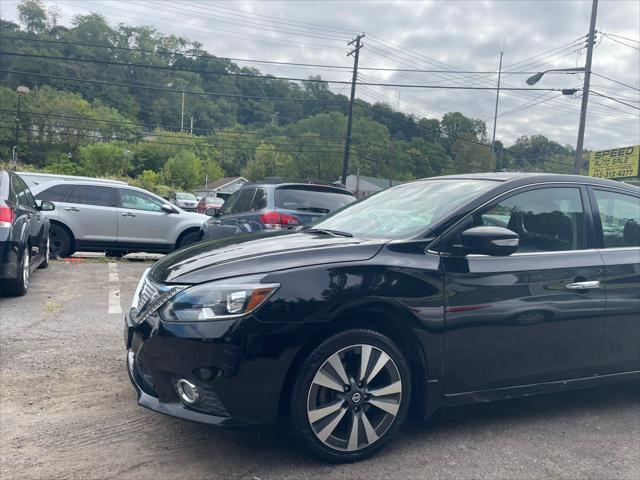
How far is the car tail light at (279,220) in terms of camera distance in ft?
23.6

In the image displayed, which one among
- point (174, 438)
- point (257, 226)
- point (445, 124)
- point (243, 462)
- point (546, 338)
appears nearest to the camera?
point (243, 462)

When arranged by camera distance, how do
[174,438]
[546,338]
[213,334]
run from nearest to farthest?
[213,334] < [174,438] < [546,338]

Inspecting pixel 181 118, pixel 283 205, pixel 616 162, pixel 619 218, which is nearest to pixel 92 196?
pixel 283 205

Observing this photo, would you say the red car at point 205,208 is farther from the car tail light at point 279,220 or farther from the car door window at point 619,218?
the car door window at point 619,218

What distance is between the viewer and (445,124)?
4697 centimetres

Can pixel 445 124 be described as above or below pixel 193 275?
above

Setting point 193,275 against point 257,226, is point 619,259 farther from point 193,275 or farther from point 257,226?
point 257,226

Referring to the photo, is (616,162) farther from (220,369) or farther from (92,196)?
(220,369)

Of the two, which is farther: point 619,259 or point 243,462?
point 619,259

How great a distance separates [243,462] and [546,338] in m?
1.92

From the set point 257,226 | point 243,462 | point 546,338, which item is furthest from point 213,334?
point 257,226

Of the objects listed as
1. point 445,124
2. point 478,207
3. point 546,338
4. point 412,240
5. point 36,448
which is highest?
point 445,124

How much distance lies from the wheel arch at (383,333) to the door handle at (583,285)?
44.2 inches

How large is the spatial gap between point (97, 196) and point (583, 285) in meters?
9.62
